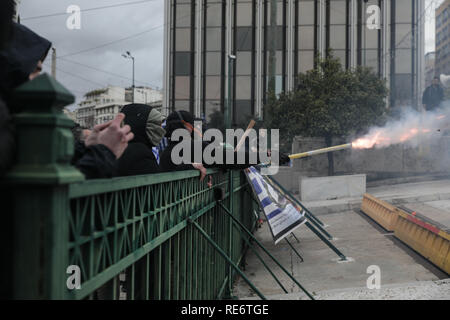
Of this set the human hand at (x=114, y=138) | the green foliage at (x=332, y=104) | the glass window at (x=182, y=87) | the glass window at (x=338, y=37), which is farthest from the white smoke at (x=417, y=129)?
the glass window at (x=182, y=87)

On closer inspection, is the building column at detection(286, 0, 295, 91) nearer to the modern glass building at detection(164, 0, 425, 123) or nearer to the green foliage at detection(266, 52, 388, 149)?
the modern glass building at detection(164, 0, 425, 123)

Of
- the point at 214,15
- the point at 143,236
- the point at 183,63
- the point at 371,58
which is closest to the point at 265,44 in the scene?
the point at 214,15

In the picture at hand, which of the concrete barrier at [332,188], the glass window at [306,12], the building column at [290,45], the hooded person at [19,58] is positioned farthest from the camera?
the glass window at [306,12]

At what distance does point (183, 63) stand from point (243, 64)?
559cm

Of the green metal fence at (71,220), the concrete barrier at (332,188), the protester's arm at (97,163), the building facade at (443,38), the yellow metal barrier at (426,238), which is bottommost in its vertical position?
the yellow metal barrier at (426,238)

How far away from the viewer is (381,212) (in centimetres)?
1183

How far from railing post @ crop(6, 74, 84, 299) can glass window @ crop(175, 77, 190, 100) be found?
133 ft

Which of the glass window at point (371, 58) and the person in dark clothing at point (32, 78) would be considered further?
the glass window at point (371, 58)

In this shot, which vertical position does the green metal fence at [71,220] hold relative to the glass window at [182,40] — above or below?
below

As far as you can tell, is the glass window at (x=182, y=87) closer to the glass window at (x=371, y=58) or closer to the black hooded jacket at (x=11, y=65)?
the glass window at (x=371, y=58)

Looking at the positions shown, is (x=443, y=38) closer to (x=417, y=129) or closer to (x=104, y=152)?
(x=417, y=129)

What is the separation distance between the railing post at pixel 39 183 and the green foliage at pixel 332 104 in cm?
2102

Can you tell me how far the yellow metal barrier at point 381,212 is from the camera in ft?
35.0

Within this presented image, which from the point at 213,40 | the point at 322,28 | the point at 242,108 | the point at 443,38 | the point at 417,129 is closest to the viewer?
the point at 417,129
